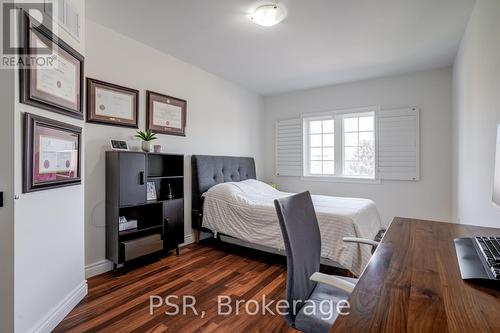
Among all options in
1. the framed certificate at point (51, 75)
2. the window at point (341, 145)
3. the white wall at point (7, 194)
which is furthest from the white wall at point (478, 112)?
the white wall at point (7, 194)

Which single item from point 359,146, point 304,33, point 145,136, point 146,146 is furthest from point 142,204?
point 359,146

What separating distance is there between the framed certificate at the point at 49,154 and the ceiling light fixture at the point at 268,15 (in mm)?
1794

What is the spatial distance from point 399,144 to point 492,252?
3.27 metres

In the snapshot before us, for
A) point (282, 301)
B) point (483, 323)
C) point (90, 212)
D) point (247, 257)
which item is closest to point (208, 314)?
point (282, 301)

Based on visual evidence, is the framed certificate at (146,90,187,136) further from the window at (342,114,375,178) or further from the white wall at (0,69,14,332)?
the window at (342,114,375,178)

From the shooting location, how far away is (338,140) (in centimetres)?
442

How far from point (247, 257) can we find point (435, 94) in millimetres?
3492

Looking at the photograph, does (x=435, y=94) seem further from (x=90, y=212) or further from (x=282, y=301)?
(x=90, y=212)

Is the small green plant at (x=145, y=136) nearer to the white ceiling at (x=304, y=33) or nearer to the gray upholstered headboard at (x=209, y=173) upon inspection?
the gray upholstered headboard at (x=209, y=173)

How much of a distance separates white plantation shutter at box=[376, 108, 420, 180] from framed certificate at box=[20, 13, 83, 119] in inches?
156

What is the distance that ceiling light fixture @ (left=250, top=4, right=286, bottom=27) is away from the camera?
219 cm

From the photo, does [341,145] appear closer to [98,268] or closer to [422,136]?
[422,136]

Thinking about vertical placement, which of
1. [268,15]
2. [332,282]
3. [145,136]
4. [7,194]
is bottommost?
[332,282]

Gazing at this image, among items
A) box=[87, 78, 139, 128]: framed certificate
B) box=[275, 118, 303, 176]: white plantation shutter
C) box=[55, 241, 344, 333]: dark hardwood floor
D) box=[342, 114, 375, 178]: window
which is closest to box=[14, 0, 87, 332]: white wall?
box=[55, 241, 344, 333]: dark hardwood floor
